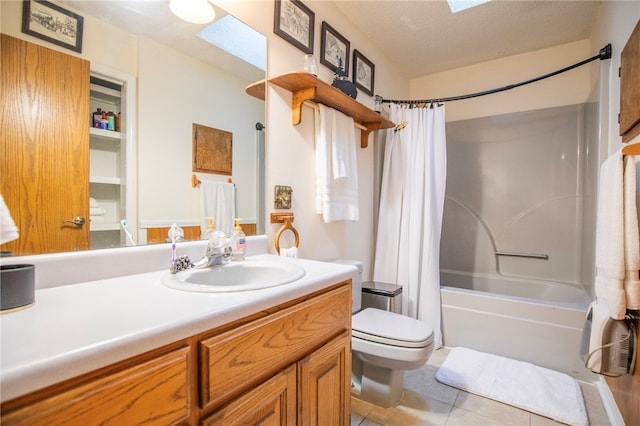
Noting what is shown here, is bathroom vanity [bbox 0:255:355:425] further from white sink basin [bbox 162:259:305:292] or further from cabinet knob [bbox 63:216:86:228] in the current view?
cabinet knob [bbox 63:216:86:228]

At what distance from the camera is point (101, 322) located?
583mm

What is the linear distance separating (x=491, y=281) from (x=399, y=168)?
142 cm

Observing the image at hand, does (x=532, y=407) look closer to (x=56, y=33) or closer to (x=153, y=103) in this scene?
(x=153, y=103)

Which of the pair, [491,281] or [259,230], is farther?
[491,281]

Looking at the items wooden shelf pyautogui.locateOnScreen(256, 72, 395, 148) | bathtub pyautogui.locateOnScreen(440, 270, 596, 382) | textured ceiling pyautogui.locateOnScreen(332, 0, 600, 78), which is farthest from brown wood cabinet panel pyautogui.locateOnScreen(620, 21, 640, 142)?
wooden shelf pyautogui.locateOnScreen(256, 72, 395, 148)

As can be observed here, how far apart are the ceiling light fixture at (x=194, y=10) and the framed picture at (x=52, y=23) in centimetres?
35

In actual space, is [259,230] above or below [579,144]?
below

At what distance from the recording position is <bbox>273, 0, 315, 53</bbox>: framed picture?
5.09 feet

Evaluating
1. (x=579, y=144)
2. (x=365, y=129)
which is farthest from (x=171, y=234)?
Result: (x=579, y=144)

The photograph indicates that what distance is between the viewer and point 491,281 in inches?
108

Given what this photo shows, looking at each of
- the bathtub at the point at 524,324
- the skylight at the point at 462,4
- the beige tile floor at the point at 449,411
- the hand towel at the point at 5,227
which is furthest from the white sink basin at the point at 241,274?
the skylight at the point at 462,4

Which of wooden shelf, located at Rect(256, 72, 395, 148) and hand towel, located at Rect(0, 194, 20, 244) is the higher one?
wooden shelf, located at Rect(256, 72, 395, 148)

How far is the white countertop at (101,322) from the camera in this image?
1.45 ft

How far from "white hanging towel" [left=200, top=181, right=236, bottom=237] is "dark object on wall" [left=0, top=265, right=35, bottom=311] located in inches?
23.2
